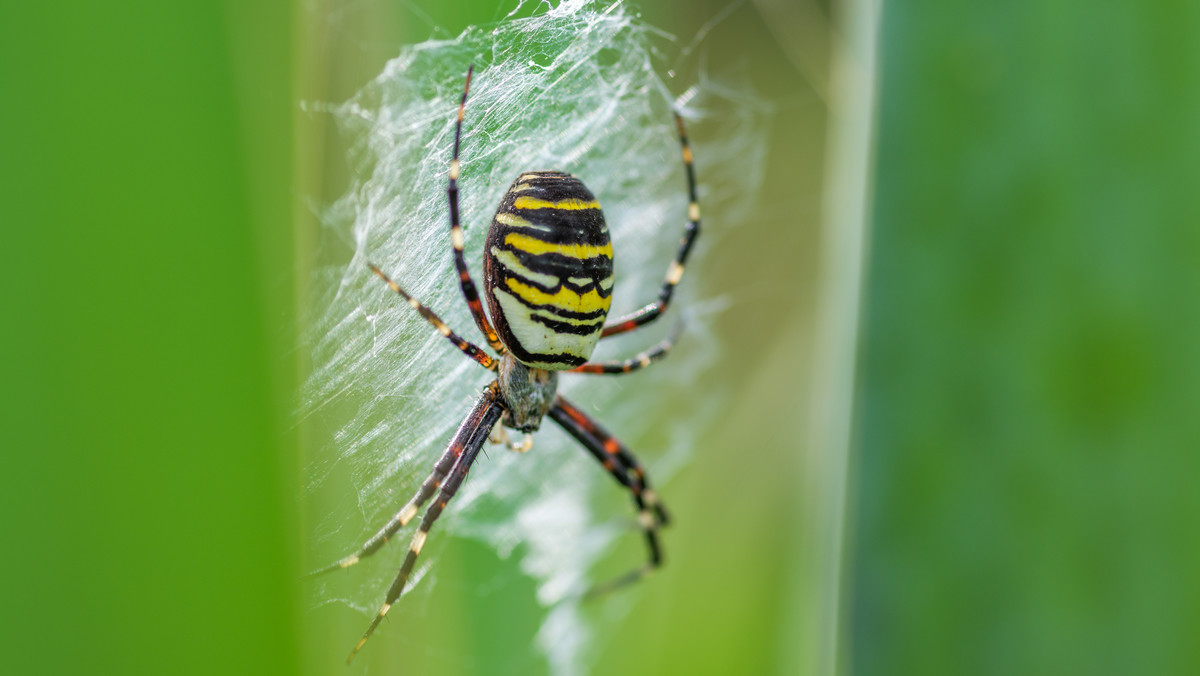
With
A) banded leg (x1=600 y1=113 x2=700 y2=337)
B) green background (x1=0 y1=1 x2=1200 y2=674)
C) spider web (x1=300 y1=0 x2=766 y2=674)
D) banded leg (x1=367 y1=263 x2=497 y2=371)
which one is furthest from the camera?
banded leg (x1=600 y1=113 x2=700 y2=337)

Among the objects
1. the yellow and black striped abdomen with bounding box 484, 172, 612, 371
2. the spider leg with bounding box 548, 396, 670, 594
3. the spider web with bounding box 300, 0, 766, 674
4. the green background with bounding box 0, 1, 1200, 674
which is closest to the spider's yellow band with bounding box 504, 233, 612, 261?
the yellow and black striped abdomen with bounding box 484, 172, 612, 371

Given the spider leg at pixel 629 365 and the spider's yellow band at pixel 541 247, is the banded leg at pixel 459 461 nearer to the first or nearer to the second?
the spider leg at pixel 629 365

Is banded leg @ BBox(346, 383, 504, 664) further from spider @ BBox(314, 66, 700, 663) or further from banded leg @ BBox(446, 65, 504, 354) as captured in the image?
banded leg @ BBox(446, 65, 504, 354)

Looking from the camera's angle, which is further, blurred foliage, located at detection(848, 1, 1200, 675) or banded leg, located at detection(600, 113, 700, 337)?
banded leg, located at detection(600, 113, 700, 337)

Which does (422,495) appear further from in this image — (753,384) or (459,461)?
(753,384)

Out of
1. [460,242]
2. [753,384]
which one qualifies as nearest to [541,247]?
[460,242]

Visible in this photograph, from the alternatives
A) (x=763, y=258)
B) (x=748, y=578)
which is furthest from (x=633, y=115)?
(x=763, y=258)
